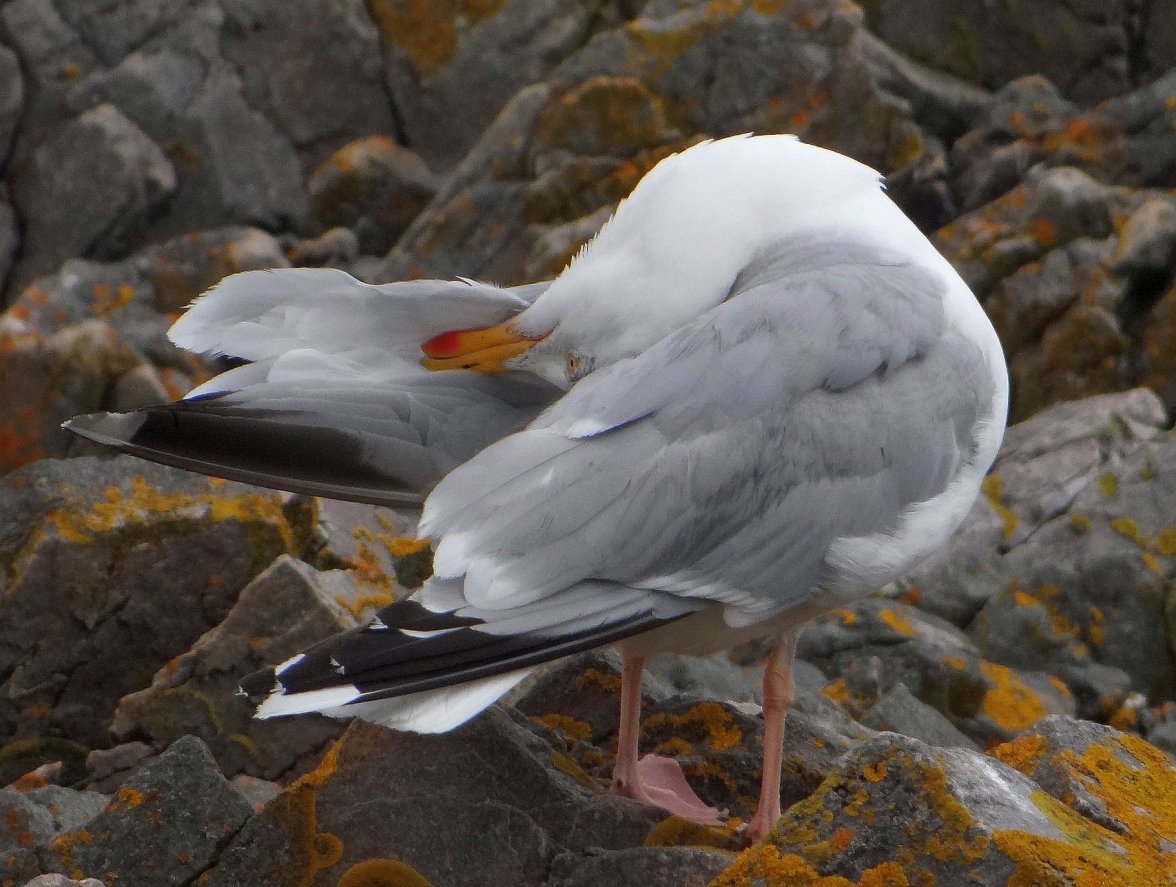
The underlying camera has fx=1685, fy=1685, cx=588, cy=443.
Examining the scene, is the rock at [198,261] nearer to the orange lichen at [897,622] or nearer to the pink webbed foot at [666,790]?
the orange lichen at [897,622]

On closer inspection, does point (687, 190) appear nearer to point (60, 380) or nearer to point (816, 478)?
point (816, 478)

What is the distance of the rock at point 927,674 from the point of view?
237 inches

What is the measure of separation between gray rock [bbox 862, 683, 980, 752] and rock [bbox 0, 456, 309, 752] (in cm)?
210

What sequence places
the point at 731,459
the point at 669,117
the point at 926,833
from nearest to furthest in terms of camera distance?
the point at 926,833
the point at 731,459
the point at 669,117

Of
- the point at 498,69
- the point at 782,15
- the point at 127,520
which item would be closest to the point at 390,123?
the point at 498,69

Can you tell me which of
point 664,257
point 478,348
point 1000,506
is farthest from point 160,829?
point 1000,506

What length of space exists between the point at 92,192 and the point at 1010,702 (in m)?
7.50

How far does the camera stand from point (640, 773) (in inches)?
166

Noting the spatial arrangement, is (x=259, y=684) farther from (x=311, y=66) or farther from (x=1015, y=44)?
(x=311, y=66)

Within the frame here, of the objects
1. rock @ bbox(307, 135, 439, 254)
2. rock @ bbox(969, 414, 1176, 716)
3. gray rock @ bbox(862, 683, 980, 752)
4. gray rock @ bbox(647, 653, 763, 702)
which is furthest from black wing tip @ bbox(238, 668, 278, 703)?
rock @ bbox(307, 135, 439, 254)

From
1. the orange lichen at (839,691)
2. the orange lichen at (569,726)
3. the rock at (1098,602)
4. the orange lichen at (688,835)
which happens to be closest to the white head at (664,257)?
the orange lichen at (569,726)

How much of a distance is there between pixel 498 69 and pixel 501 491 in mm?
8350

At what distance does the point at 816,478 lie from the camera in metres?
3.98

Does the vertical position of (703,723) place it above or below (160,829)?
below
